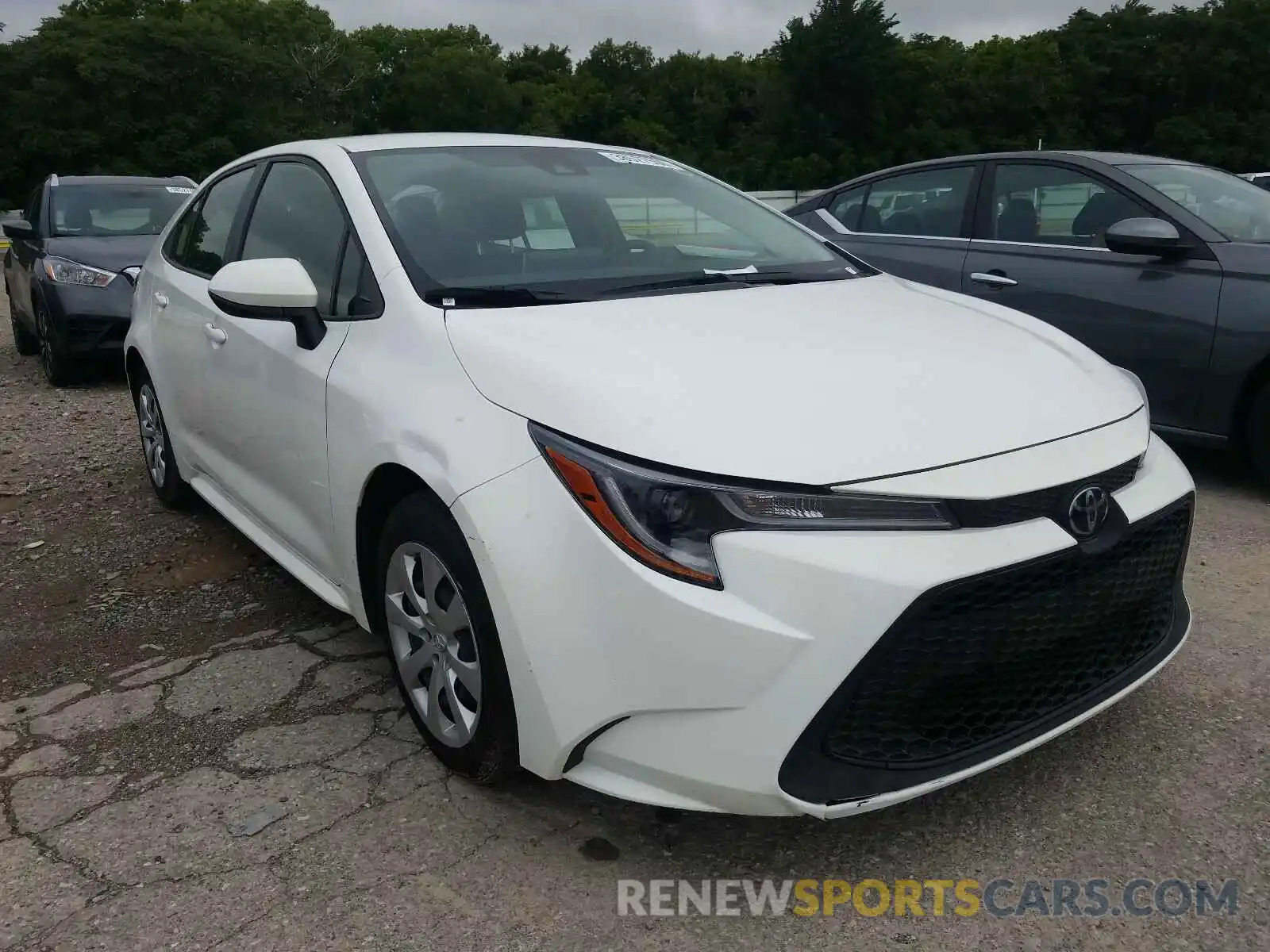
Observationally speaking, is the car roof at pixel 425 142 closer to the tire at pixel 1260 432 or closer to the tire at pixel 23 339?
the tire at pixel 1260 432

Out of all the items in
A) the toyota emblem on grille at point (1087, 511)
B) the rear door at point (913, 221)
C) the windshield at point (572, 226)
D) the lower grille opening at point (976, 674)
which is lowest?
the lower grille opening at point (976, 674)

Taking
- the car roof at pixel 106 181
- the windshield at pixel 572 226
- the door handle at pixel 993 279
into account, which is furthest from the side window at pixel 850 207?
the car roof at pixel 106 181

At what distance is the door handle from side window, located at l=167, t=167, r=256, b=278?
3.31m

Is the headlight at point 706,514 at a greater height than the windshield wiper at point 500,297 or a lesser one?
lesser

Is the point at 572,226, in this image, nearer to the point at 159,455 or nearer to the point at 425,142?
the point at 425,142

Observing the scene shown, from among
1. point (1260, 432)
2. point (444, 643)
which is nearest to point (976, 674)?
point (444, 643)

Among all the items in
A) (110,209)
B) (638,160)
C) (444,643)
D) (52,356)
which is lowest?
(52,356)

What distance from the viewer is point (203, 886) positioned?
7.41ft

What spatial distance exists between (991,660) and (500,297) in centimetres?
141

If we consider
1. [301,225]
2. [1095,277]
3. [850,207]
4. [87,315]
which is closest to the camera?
[301,225]

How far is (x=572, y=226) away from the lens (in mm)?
3186

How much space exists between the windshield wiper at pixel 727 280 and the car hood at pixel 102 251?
5.88 meters

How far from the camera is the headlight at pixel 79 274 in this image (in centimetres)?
757

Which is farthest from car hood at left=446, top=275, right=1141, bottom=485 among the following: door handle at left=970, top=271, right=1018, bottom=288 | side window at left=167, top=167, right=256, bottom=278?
door handle at left=970, top=271, right=1018, bottom=288
